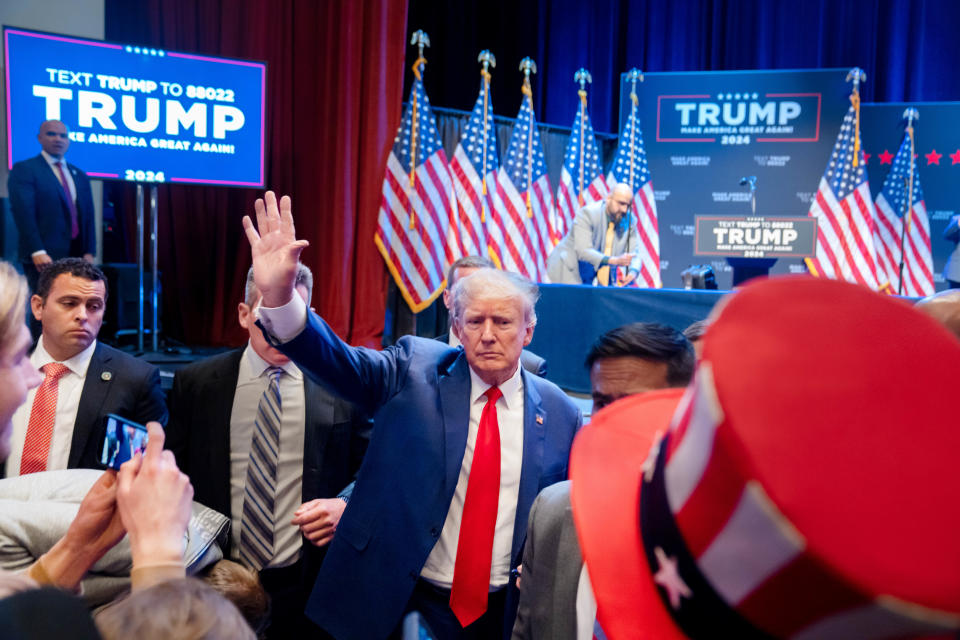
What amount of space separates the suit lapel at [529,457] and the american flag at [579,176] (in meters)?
6.49

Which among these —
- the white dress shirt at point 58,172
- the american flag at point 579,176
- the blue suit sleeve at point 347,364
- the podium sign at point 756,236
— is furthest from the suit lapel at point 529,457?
the american flag at point 579,176

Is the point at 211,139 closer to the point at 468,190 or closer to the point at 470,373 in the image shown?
the point at 468,190

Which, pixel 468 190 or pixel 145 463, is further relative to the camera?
pixel 468 190

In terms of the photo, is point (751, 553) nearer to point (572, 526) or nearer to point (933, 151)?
point (572, 526)

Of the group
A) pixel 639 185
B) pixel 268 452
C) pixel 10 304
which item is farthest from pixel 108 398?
pixel 639 185

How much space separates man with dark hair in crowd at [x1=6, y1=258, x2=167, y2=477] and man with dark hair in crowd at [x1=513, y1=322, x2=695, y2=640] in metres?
1.69

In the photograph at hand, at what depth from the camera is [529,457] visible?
7.05ft

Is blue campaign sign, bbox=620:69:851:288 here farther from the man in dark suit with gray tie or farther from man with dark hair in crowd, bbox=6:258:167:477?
man with dark hair in crowd, bbox=6:258:167:477

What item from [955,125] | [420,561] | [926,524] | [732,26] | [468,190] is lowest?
[420,561]

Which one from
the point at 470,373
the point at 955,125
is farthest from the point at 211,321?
the point at 955,125

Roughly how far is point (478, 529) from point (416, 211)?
5.81 m

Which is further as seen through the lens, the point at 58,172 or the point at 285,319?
the point at 58,172

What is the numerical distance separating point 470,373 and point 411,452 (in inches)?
11.4

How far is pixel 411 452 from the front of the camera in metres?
2.09
